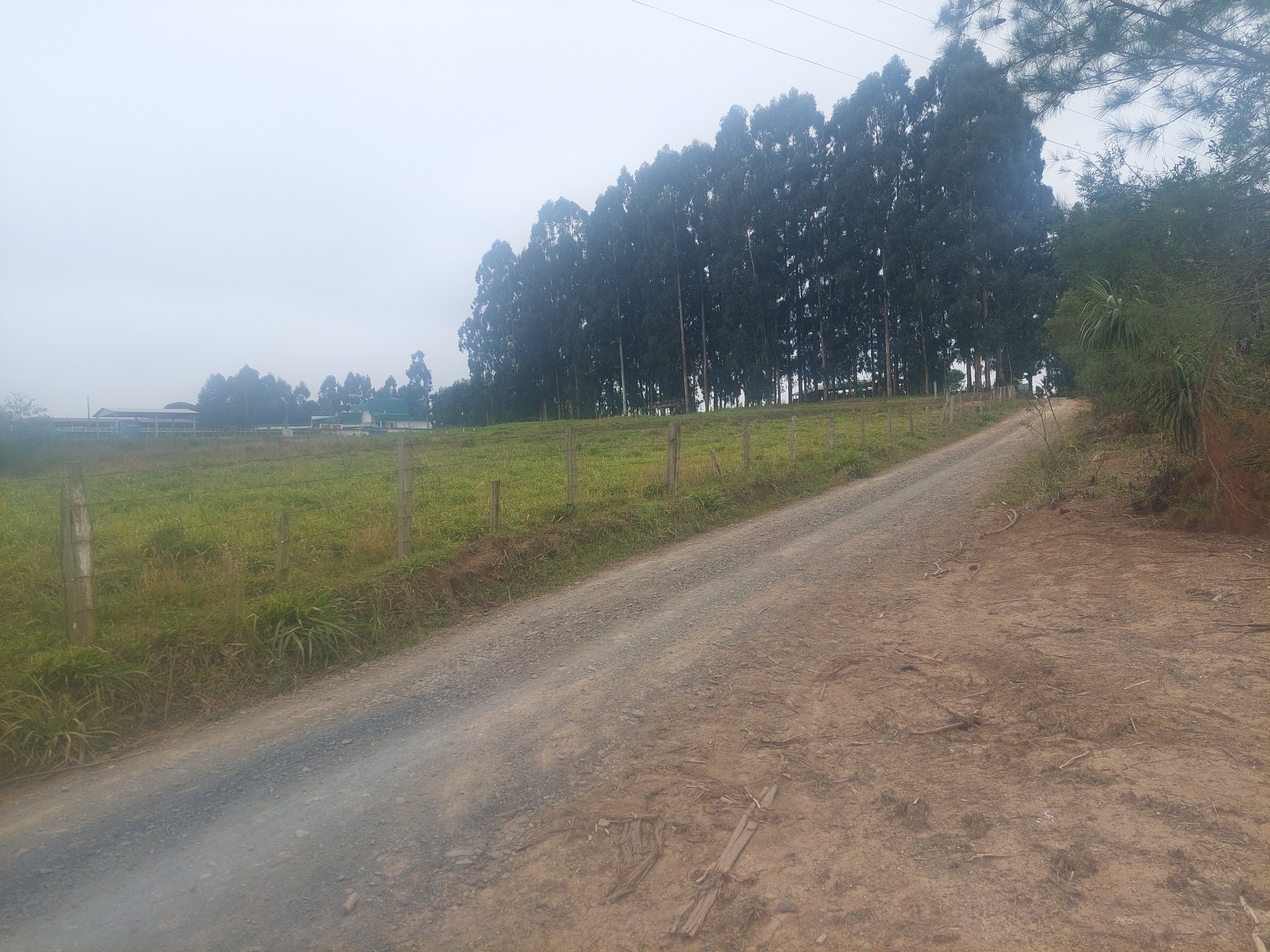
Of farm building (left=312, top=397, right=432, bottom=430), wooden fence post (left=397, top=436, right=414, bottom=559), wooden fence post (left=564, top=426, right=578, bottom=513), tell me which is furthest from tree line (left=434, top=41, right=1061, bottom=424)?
wooden fence post (left=397, top=436, right=414, bottom=559)

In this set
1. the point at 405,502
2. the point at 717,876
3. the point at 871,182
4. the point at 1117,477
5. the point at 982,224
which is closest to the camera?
the point at 717,876

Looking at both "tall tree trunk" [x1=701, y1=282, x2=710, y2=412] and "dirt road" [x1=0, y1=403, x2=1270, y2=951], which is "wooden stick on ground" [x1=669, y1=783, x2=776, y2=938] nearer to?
"dirt road" [x1=0, y1=403, x2=1270, y2=951]

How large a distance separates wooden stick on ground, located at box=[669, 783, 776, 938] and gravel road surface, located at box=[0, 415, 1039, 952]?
91cm

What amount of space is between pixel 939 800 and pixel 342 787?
297cm

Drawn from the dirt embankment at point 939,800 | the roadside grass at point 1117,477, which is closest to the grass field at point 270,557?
the dirt embankment at point 939,800

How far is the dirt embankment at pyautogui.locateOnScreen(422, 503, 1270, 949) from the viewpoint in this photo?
276 centimetres

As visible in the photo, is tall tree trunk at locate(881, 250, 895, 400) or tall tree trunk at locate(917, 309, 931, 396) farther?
tall tree trunk at locate(881, 250, 895, 400)

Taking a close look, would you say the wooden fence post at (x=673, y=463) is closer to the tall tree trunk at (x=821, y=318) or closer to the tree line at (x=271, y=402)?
the tall tree trunk at (x=821, y=318)

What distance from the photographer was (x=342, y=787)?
401cm

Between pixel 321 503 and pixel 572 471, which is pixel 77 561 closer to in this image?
pixel 572 471

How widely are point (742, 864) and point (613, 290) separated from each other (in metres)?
45.2

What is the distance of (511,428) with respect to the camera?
38.0 m

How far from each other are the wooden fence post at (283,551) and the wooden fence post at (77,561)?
147 centimetres

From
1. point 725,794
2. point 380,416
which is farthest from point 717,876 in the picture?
point 380,416
